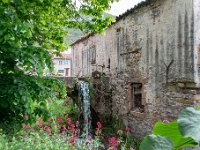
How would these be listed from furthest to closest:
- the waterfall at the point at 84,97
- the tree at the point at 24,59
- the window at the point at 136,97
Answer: the waterfall at the point at 84,97 < the window at the point at 136,97 < the tree at the point at 24,59

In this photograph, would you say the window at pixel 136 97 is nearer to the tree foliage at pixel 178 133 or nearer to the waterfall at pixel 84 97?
the waterfall at pixel 84 97

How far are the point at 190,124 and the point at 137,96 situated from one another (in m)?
8.02

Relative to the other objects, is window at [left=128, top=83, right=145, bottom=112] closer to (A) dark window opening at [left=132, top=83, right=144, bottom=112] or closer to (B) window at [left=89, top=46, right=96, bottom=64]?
(A) dark window opening at [left=132, top=83, right=144, bottom=112]

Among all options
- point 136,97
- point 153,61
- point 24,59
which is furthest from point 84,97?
point 24,59

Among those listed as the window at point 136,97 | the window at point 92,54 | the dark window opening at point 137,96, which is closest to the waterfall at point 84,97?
the window at point 92,54

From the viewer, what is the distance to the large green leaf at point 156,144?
27.7 inches

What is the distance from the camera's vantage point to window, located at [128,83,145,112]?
8406mm

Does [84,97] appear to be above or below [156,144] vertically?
below

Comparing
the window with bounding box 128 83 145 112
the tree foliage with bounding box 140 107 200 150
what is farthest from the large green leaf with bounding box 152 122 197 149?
the window with bounding box 128 83 145 112

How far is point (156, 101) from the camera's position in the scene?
7520 millimetres

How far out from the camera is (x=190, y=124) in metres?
0.68

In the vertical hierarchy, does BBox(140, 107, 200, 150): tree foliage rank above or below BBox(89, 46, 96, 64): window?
below

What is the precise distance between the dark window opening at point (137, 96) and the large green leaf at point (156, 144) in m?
7.74

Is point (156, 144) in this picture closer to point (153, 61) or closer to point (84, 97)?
point (153, 61)
